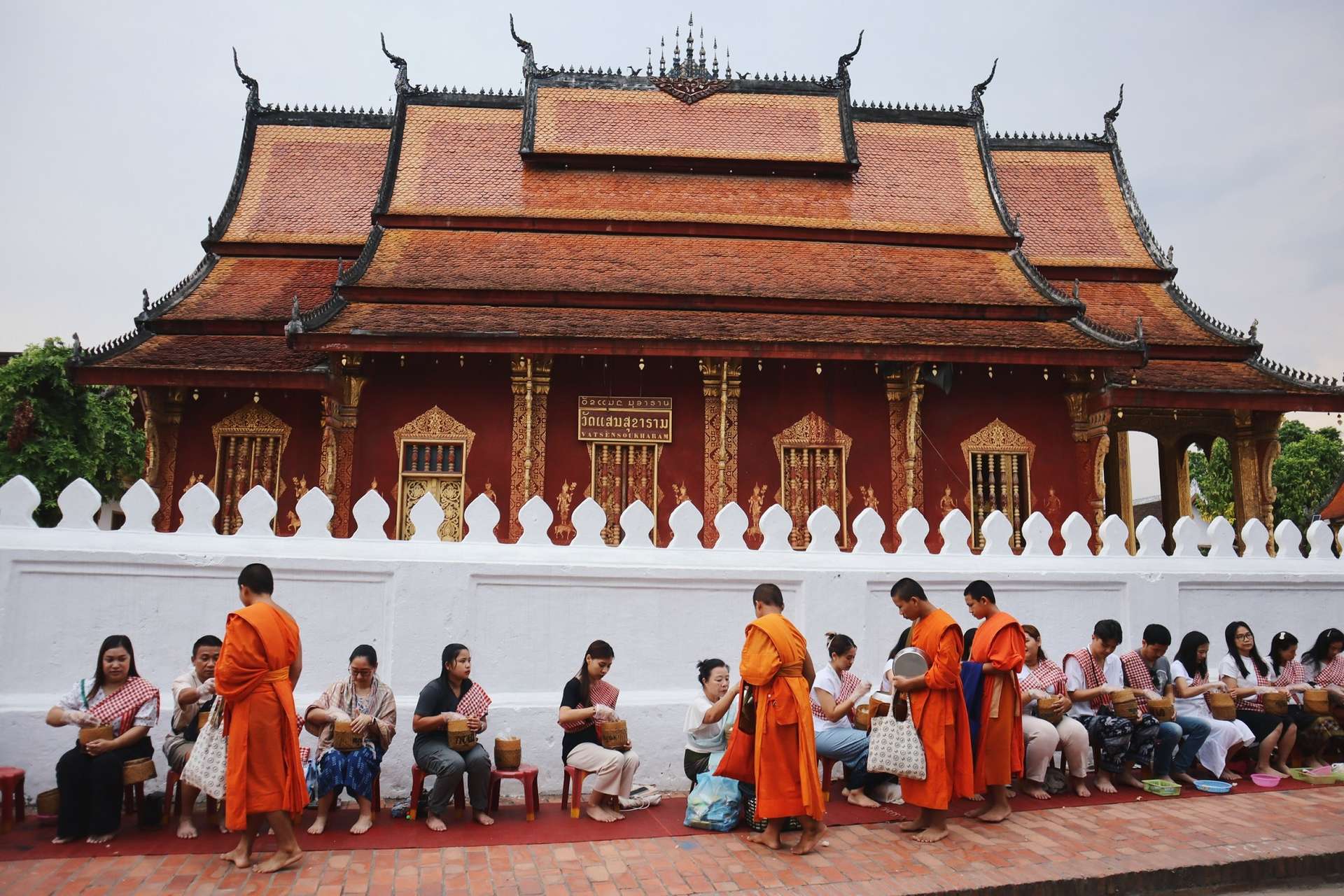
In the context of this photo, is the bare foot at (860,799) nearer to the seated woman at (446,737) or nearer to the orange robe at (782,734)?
the orange robe at (782,734)

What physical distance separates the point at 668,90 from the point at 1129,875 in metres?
13.0

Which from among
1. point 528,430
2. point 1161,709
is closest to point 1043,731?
point 1161,709

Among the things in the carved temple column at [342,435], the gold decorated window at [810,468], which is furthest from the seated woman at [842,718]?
the carved temple column at [342,435]

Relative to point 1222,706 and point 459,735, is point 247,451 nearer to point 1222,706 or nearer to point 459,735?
point 459,735

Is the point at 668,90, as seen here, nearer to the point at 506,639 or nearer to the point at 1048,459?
the point at 1048,459

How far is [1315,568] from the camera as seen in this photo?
6566 millimetres

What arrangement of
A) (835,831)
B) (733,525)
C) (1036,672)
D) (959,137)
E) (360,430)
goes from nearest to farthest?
(835,831)
(1036,672)
(733,525)
(360,430)
(959,137)

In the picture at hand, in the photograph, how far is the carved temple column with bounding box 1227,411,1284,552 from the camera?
11.6m

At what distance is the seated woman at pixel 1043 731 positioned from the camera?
5.06 metres

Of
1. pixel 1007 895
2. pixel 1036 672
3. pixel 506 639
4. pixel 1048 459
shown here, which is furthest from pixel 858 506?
pixel 1007 895

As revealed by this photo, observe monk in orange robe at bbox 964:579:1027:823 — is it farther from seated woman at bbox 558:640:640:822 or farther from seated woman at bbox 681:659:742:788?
seated woman at bbox 558:640:640:822

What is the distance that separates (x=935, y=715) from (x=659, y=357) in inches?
252

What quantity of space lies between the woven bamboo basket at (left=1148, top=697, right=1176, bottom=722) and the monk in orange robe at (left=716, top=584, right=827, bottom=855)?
2279 mm

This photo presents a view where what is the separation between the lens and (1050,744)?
5.06m
